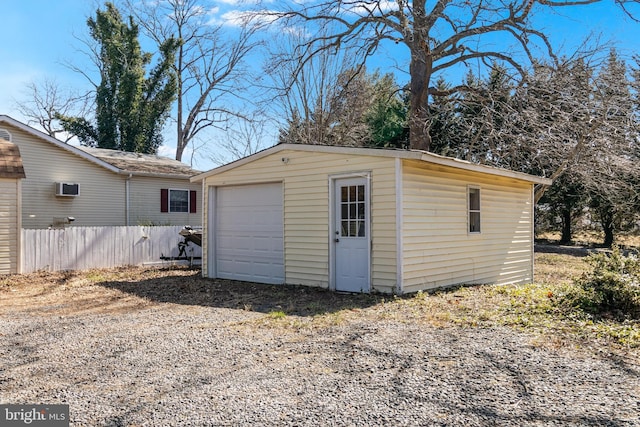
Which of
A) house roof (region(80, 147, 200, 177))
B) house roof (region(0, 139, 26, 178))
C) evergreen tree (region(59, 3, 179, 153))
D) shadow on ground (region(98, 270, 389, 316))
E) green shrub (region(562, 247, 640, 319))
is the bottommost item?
shadow on ground (region(98, 270, 389, 316))

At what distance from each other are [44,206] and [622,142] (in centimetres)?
1850

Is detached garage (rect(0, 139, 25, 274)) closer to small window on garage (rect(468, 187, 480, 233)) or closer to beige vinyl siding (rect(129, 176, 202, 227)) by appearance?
beige vinyl siding (rect(129, 176, 202, 227))

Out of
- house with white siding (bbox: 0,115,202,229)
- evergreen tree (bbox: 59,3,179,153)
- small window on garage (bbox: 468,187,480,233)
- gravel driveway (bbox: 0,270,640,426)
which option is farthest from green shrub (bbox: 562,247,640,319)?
evergreen tree (bbox: 59,3,179,153)

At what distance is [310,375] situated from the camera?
155 inches

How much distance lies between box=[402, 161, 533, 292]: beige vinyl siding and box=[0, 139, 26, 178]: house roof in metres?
8.93

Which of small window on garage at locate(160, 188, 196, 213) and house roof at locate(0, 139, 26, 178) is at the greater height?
house roof at locate(0, 139, 26, 178)

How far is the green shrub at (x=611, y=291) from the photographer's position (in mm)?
5691

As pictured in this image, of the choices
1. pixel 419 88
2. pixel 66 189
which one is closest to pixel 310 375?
pixel 419 88

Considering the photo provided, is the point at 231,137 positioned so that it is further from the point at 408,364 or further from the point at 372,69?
the point at 408,364

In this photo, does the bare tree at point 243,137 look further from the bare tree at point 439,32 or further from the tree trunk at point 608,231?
the tree trunk at point 608,231

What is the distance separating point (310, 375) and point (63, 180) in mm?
14117

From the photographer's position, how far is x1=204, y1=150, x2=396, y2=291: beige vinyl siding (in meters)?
7.68

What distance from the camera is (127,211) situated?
650 inches

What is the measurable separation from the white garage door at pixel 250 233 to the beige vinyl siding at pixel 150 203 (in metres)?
6.99
